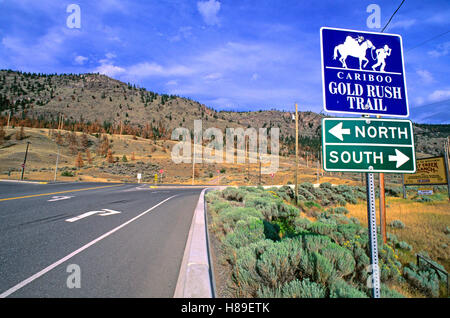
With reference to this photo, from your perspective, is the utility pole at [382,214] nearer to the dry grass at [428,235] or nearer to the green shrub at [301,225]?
the dry grass at [428,235]

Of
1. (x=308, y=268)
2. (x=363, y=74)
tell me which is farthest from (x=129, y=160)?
(x=363, y=74)

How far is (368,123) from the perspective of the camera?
2.75 meters

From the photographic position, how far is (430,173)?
2017cm

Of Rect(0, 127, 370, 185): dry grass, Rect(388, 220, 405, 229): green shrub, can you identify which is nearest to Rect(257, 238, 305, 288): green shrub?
Rect(388, 220, 405, 229): green shrub

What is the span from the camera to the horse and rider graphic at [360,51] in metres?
3.15

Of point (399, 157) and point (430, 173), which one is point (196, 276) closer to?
point (399, 157)

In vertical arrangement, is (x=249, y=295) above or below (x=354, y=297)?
below

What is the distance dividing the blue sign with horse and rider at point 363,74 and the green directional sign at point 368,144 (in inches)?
14.7

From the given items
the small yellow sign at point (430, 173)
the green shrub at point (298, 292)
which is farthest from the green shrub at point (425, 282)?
the small yellow sign at point (430, 173)

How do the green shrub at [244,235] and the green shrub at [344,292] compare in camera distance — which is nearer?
the green shrub at [344,292]

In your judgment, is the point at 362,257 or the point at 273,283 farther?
the point at 362,257
